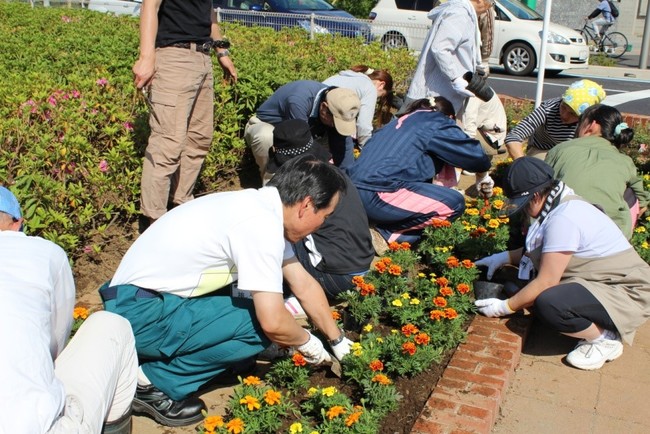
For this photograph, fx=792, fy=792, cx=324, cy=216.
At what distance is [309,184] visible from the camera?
310 centimetres

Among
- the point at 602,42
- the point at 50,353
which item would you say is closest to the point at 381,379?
the point at 50,353

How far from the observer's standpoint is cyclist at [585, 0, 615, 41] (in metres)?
20.7

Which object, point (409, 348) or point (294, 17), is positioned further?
point (294, 17)

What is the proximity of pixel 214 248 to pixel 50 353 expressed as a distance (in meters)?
0.90

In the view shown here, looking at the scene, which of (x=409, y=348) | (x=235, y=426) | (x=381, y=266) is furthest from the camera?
(x=381, y=266)

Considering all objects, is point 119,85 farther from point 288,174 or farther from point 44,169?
point 288,174

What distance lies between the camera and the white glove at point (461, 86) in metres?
6.16

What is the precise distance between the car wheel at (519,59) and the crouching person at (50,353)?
13.8m

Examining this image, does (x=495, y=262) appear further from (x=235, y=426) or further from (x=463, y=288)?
(x=235, y=426)

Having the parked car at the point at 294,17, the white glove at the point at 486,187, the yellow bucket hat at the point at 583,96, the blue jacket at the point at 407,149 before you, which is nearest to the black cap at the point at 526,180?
the blue jacket at the point at 407,149

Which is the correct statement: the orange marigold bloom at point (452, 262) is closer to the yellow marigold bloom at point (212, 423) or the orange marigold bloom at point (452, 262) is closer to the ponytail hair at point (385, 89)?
the yellow marigold bloom at point (212, 423)

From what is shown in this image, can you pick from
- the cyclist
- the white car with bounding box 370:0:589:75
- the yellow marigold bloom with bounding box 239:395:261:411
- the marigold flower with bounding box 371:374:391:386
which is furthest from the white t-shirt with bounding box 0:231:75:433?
the cyclist

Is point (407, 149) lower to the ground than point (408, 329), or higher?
higher

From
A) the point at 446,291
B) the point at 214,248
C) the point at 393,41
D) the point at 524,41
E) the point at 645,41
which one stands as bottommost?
the point at 645,41
